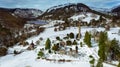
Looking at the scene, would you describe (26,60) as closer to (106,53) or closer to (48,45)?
(48,45)

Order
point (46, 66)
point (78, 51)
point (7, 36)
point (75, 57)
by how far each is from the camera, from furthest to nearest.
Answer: point (7, 36), point (78, 51), point (75, 57), point (46, 66)

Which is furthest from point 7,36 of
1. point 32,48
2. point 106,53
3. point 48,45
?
point 106,53

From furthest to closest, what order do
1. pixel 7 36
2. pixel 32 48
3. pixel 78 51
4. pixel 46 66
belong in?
pixel 7 36, pixel 32 48, pixel 78 51, pixel 46 66

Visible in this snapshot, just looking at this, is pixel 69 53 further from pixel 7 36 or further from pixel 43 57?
pixel 7 36

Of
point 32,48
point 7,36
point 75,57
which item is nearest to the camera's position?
point 75,57

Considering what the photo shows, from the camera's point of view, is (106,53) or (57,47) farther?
(57,47)

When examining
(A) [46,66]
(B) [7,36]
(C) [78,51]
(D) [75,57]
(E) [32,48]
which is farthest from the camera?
(B) [7,36]

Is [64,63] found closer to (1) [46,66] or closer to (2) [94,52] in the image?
(1) [46,66]

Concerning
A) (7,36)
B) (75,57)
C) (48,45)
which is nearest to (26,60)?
(48,45)

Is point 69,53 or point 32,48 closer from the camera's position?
point 69,53
